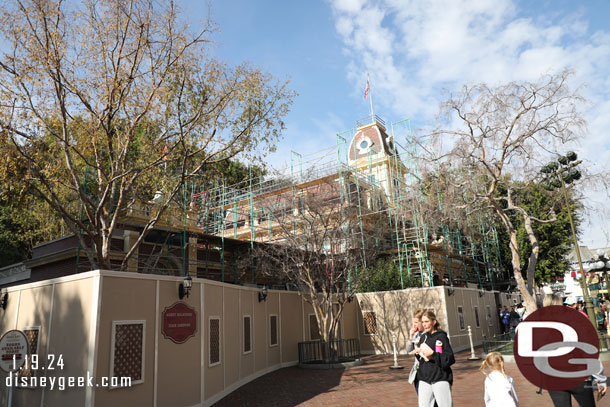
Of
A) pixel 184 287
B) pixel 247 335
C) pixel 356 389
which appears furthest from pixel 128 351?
pixel 356 389

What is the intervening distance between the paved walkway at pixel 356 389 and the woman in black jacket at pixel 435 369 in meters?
4.51

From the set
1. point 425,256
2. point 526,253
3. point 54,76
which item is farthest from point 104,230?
point 526,253

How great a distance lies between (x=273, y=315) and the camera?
1609 cm

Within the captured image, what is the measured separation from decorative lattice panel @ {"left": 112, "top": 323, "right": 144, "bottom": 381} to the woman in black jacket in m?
5.95

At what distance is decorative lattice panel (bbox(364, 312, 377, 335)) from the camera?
2120 cm

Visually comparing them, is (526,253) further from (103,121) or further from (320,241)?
(103,121)

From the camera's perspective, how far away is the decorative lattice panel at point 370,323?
835 inches

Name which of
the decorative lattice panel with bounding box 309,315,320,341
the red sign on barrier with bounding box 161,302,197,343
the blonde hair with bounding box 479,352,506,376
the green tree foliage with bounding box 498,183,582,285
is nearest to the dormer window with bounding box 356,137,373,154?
the green tree foliage with bounding box 498,183,582,285

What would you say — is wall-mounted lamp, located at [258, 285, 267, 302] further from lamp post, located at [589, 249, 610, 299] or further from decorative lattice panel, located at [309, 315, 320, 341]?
lamp post, located at [589, 249, 610, 299]

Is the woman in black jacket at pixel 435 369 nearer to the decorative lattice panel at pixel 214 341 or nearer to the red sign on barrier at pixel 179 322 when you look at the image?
the red sign on barrier at pixel 179 322

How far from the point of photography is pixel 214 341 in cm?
1108

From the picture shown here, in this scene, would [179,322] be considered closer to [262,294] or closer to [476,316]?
[262,294]

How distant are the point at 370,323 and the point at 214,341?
11964mm

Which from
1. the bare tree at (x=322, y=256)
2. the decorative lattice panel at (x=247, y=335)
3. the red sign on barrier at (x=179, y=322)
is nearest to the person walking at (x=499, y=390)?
the red sign on barrier at (x=179, y=322)
